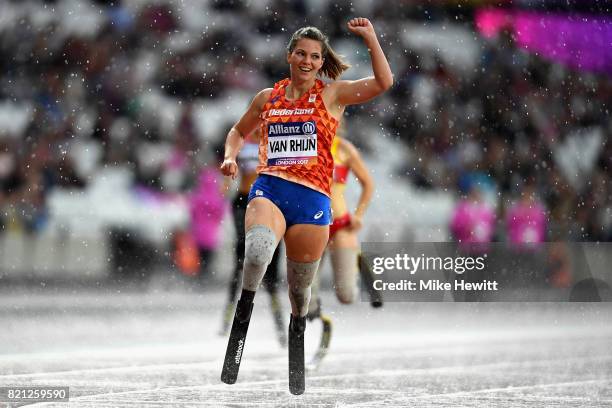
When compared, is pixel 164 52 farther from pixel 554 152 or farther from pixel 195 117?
pixel 554 152

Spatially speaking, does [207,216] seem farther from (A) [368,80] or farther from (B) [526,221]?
(A) [368,80]

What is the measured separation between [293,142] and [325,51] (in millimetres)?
493

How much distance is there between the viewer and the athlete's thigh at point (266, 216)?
5172 mm

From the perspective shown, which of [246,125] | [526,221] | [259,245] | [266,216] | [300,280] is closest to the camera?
[259,245]

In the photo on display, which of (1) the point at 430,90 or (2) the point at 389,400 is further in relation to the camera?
(1) the point at 430,90

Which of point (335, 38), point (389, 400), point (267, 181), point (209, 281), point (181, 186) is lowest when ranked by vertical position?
point (209, 281)

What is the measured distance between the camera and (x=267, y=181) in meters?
5.32

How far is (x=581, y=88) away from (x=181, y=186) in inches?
282

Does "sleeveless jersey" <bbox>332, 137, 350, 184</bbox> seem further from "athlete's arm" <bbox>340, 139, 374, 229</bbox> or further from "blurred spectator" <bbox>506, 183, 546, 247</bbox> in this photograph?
"blurred spectator" <bbox>506, 183, 546, 247</bbox>

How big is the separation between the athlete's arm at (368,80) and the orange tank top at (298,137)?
0.35 ft

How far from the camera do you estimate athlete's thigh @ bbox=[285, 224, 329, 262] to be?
5355mm

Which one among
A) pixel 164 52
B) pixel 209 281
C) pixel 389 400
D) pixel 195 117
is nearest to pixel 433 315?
pixel 209 281

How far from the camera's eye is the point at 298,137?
5.21m

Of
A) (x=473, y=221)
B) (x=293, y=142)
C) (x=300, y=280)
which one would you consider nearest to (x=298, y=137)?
(x=293, y=142)
